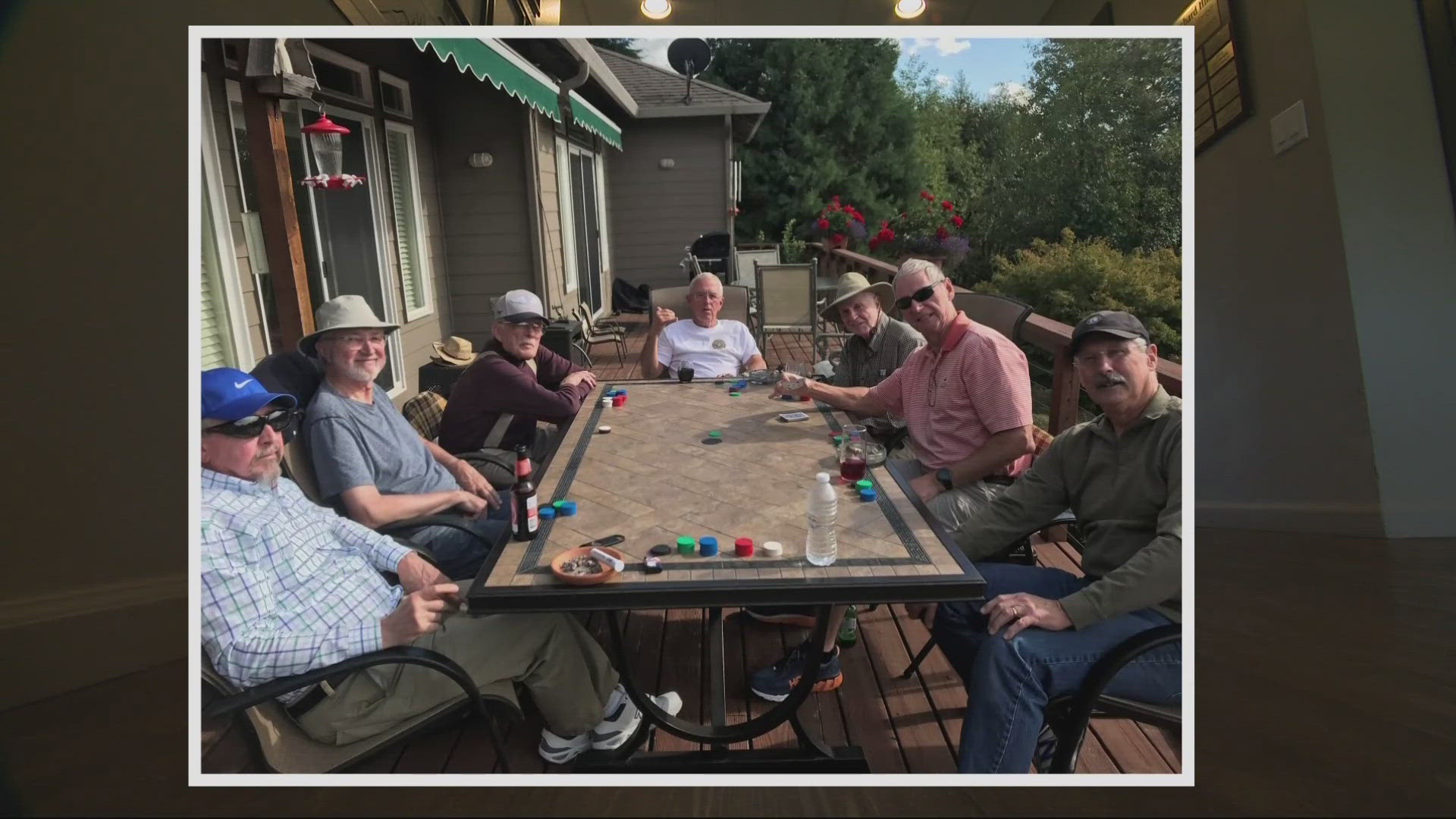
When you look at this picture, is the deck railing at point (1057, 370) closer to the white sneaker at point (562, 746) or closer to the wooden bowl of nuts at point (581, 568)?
the wooden bowl of nuts at point (581, 568)

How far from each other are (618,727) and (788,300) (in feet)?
16.2

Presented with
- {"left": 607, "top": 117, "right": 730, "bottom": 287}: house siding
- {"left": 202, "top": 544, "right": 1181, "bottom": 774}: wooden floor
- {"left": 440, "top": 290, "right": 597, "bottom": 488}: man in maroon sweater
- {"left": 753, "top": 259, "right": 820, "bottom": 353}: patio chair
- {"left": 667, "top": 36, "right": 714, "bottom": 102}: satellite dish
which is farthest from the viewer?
{"left": 607, "top": 117, "right": 730, "bottom": 287}: house siding

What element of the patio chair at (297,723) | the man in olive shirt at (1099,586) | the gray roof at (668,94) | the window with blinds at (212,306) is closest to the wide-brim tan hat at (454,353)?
the window with blinds at (212,306)

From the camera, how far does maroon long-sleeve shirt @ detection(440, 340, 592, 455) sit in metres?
2.67

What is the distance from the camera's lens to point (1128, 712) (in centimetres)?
143

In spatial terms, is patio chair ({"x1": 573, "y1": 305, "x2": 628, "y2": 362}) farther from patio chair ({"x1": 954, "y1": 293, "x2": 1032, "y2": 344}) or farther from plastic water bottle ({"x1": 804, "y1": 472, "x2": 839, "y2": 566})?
plastic water bottle ({"x1": 804, "y1": 472, "x2": 839, "y2": 566})

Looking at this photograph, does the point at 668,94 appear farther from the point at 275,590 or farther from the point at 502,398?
the point at 275,590

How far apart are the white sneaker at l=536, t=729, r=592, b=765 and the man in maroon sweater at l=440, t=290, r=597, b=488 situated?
3.54ft

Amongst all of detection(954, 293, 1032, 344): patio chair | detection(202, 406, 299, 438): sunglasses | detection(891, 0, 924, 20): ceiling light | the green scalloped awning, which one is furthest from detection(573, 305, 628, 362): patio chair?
detection(202, 406, 299, 438): sunglasses

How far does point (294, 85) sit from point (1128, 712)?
2345 millimetres

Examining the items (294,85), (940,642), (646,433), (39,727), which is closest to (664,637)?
(646,433)

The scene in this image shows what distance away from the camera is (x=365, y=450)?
73.5 inches

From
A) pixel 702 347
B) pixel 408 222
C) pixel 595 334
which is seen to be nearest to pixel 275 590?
pixel 702 347

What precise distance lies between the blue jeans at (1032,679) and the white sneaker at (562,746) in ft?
2.82
